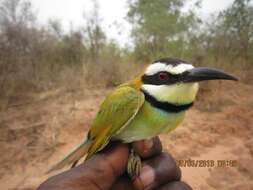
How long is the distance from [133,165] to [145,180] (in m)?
0.14

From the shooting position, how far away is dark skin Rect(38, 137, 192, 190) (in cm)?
213

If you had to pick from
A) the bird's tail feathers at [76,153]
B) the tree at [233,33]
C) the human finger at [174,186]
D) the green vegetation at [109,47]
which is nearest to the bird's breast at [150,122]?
the bird's tail feathers at [76,153]

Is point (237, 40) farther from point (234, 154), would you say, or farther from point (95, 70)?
point (234, 154)

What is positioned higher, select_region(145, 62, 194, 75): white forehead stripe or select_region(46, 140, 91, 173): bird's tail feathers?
select_region(145, 62, 194, 75): white forehead stripe

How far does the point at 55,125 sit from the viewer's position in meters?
7.15

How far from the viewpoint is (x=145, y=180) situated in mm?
2412

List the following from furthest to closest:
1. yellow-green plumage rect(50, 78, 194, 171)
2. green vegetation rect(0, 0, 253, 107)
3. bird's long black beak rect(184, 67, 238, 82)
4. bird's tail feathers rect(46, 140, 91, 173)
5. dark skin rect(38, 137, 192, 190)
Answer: green vegetation rect(0, 0, 253, 107)
bird's tail feathers rect(46, 140, 91, 173)
dark skin rect(38, 137, 192, 190)
yellow-green plumage rect(50, 78, 194, 171)
bird's long black beak rect(184, 67, 238, 82)

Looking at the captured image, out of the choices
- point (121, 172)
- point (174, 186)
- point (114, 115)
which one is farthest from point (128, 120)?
point (174, 186)

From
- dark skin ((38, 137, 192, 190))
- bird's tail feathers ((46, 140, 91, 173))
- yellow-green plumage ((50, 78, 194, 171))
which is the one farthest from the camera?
bird's tail feathers ((46, 140, 91, 173))

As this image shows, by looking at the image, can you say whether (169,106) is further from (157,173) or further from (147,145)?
(157,173)

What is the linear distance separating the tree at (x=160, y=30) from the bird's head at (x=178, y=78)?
29.7 feet

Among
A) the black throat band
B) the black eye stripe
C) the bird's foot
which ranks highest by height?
the black eye stripe

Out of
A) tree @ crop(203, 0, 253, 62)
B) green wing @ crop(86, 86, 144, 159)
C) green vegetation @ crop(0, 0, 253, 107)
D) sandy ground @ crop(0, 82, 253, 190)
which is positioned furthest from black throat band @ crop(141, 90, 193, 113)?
tree @ crop(203, 0, 253, 62)

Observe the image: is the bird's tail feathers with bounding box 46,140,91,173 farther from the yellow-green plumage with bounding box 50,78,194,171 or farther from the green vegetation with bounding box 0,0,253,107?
the green vegetation with bounding box 0,0,253,107
